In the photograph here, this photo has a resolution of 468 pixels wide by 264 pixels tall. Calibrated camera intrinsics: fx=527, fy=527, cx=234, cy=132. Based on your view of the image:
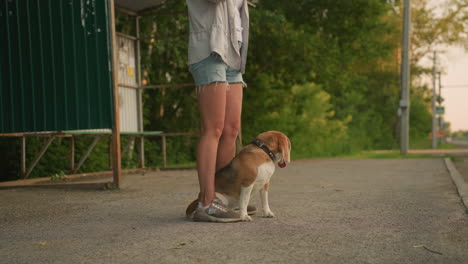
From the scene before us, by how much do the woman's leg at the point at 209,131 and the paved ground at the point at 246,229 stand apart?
0.96 ft

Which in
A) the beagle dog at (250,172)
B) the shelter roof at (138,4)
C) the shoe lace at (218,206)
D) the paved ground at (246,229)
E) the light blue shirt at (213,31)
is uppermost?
the shelter roof at (138,4)

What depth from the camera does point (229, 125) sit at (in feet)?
13.7

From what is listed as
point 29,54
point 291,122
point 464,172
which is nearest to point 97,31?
point 29,54

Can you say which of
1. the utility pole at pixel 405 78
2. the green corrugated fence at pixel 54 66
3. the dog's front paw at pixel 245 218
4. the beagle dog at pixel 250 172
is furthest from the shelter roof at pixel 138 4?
the utility pole at pixel 405 78

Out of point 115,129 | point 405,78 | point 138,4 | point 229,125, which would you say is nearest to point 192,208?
point 229,125

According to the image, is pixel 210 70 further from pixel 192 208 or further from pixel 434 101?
pixel 434 101

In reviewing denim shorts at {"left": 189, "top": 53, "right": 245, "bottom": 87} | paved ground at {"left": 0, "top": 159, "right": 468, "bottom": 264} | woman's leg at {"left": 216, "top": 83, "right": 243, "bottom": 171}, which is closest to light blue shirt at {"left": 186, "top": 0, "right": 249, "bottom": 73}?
denim shorts at {"left": 189, "top": 53, "right": 245, "bottom": 87}

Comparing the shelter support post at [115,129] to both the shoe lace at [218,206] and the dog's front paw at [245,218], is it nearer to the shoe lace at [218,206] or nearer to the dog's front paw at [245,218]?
the shoe lace at [218,206]

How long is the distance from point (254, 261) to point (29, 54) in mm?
4889

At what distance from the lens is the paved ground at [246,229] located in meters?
→ 2.81

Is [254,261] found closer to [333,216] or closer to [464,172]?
[333,216]

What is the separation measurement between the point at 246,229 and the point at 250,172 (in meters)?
0.43

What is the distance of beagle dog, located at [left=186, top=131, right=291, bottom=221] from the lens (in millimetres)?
3777

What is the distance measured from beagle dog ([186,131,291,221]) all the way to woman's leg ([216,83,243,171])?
0.15 meters
